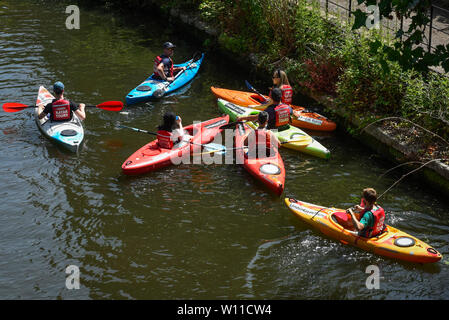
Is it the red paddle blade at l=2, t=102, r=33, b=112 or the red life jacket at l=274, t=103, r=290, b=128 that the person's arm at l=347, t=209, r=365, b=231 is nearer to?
the red life jacket at l=274, t=103, r=290, b=128

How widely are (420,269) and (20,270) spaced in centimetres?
595

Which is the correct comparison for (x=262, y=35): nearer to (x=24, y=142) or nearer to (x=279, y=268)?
(x=24, y=142)

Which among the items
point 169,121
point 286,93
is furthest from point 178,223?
point 286,93

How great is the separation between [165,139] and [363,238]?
451cm

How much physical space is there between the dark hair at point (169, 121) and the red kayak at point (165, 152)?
0.37 metres

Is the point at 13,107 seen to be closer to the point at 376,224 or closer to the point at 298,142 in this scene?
the point at 298,142

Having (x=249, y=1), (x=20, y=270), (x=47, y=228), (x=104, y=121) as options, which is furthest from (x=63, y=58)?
(x=20, y=270)

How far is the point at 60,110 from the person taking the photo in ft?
36.9

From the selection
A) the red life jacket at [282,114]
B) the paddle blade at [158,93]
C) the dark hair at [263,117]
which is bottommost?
the paddle blade at [158,93]

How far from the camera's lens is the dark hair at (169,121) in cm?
1038

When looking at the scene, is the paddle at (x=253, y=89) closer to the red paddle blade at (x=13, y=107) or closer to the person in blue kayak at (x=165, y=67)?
the person in blue kayak at (x=165, y=67)

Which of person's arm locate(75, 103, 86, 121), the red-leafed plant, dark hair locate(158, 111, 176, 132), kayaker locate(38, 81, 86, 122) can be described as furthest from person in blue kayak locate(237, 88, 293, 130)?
kayaker locate(38, 81, 86, 122)

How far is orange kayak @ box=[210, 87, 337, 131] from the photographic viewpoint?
1198cm

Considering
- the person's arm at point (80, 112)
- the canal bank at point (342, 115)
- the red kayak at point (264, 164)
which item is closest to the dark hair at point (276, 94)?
the red kayak at point (264, 164)
